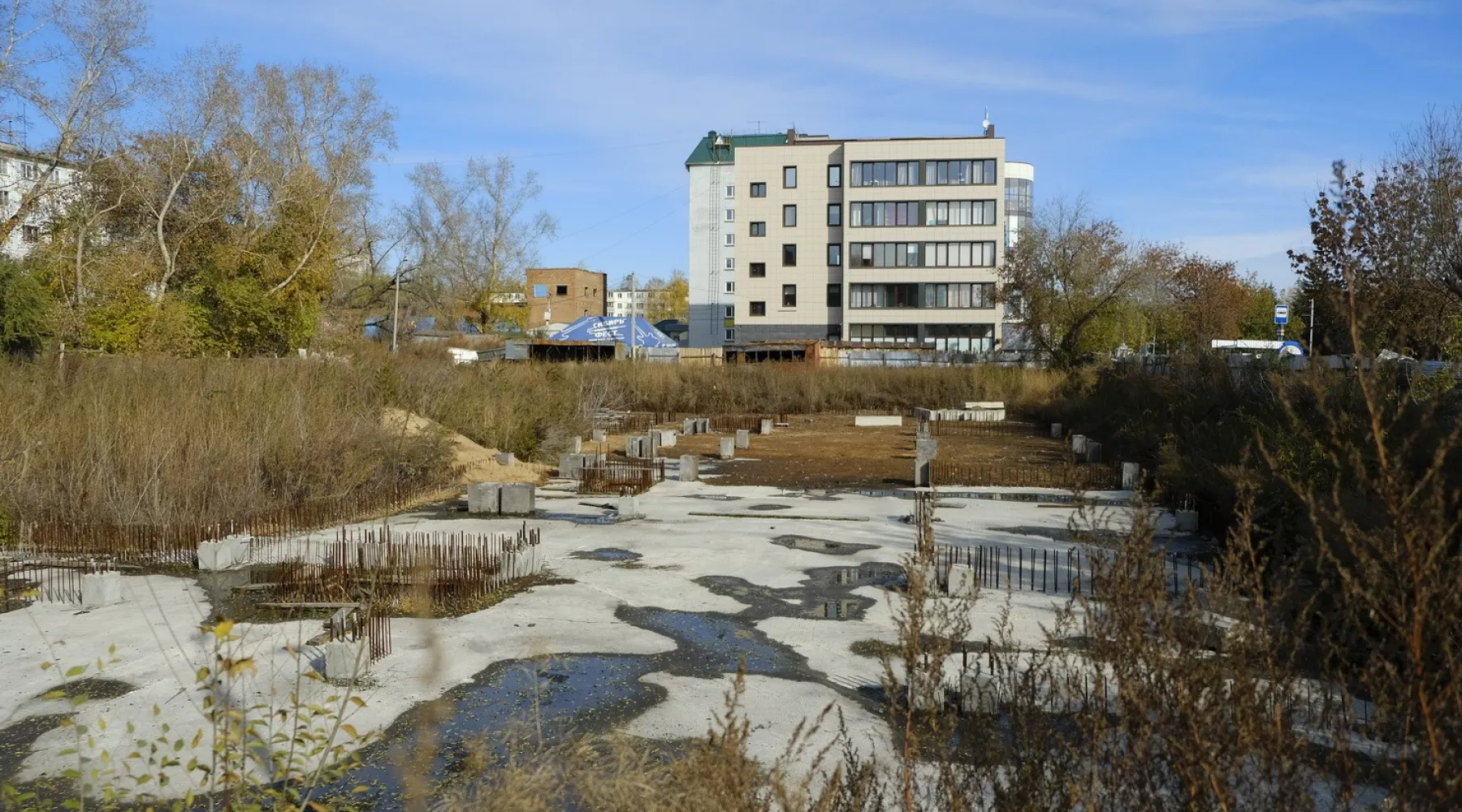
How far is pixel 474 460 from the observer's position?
17.0m

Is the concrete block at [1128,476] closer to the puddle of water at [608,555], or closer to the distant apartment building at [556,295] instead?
the puddle of water at [608,555]

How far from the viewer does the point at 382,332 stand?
162 feet

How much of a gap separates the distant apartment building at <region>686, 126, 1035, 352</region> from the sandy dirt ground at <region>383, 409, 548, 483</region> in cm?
3499

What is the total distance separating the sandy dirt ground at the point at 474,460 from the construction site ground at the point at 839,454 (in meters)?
2.78

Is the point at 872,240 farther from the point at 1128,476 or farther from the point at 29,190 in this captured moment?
the point at 1128,476

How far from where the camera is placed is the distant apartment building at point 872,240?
173 ft

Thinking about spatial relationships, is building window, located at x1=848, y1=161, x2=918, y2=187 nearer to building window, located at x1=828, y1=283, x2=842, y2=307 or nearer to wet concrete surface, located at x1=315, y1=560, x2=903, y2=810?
building window, located at x1=828, y1=283, x2=842, y2=307

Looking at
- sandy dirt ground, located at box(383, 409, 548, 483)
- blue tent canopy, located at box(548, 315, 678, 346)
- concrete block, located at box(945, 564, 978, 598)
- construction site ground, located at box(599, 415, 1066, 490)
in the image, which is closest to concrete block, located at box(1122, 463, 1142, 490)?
construction site ground, located at box(599, 415, 1066, 490)

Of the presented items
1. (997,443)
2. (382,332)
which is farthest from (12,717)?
(382,332)

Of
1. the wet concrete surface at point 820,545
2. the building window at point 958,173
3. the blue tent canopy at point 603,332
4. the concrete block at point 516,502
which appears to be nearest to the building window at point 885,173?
the building window at point 958,173

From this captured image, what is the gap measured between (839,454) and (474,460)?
7.36 metres

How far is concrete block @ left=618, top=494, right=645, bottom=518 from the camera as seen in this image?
12633 mm

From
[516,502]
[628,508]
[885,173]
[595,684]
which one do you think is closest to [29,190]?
[516,502]

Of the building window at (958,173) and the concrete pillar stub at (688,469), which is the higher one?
A: the building window at (958,173)
